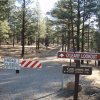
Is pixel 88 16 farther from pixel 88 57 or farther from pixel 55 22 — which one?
pixel 88 57

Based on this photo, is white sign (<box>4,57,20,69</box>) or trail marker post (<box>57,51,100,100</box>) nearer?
trail marker post (<box>57,51,100,100</box>)

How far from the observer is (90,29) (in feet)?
139

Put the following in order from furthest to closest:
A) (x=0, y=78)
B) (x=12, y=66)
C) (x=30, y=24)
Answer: (x=30, y=24), (x=0, y=78), (x=12, y=66)

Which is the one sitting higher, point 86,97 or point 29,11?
point 29,11

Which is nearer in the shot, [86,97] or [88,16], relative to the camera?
[86,97]

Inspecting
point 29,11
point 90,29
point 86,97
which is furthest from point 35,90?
point 29,11

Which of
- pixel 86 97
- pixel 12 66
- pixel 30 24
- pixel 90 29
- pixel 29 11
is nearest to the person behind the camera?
pixel 86 97

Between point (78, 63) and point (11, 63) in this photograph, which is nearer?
point (78, 63)

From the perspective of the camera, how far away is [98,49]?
35.7m

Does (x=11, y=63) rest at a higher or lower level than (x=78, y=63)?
lower

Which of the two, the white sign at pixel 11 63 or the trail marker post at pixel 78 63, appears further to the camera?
the white sign at pixel 11 63

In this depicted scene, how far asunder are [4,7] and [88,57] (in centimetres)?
2392

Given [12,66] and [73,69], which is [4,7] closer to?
[12,66]

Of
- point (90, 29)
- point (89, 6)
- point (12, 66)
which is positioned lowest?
point (12, 66)
